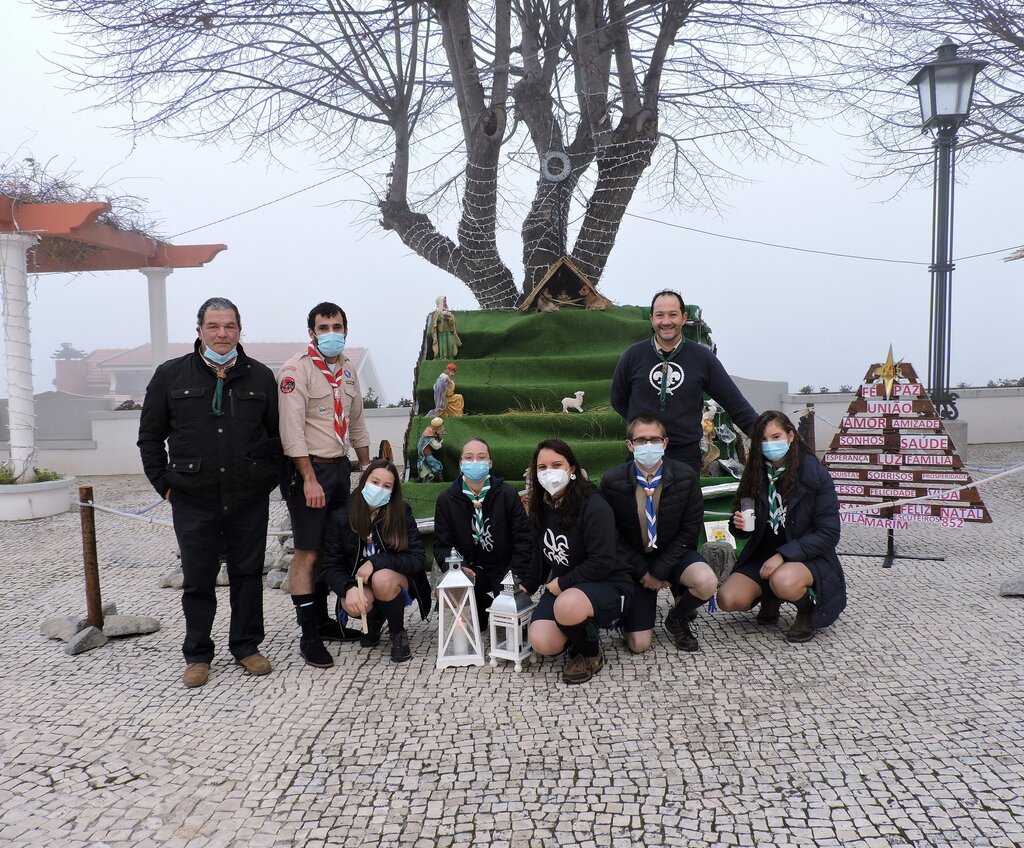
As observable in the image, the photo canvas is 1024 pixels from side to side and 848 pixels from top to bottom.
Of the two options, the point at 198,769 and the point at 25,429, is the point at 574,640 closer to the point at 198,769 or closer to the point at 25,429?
the point at 198,769

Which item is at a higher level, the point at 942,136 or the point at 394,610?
the point at 942,136

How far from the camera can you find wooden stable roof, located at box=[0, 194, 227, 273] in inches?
337

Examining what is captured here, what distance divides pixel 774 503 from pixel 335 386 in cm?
235

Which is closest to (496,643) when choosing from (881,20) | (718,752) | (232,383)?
(718,752)

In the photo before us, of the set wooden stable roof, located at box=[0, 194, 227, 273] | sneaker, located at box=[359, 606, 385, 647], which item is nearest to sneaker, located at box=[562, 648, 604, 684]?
sneaker, located at box=[359, 606, 385, 647]

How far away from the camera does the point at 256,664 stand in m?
3.93

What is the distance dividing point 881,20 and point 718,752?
1002 cm

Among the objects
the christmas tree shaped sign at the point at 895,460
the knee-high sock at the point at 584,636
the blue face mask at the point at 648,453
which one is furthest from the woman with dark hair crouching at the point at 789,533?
the christmas tree shaped sign at the point at 895,460

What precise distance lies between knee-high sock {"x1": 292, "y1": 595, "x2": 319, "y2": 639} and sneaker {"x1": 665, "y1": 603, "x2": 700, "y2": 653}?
5.96 ft

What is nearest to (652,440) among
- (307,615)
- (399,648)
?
(399,648)

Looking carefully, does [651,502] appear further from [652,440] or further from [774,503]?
[774,503]

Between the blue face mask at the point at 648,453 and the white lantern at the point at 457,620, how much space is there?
102cm

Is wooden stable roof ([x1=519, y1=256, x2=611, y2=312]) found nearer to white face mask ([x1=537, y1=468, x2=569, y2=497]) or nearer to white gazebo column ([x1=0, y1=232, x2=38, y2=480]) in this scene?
white face mask ([x1=537, y1=468, x2=569, y2=497])

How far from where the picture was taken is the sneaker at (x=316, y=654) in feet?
13.1
